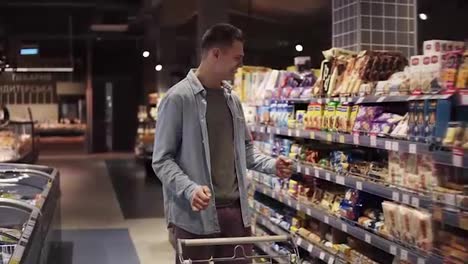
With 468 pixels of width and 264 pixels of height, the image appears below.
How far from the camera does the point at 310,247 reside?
4918mm

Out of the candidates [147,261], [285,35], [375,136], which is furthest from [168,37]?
[375,136]

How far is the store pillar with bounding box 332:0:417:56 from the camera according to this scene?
5348mm

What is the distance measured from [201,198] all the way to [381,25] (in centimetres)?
325

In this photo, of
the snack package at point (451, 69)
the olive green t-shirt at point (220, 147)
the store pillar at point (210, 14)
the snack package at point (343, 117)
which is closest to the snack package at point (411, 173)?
the snack package at point (451, 69)

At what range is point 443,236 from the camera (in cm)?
323

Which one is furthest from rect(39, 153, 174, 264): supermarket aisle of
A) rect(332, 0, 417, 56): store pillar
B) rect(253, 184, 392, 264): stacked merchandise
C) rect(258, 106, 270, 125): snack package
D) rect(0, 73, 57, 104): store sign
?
rect(0, 73, 57, 104): store sign

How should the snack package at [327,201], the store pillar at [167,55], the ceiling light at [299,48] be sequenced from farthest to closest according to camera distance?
the store pillar at [167,55] → the ceiling light at [299,48] → the snack package at [327,201]

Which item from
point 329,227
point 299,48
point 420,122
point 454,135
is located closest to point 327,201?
point 329,227

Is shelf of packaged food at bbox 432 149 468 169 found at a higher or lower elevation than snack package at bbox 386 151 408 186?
higher

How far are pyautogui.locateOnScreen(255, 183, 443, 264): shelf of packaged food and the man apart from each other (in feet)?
3.00

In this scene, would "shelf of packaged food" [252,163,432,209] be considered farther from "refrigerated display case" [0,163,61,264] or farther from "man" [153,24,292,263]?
"refrigerated display case" [0,163,61,264]

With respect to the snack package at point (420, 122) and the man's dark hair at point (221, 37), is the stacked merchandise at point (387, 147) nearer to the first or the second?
the snack package at point (420, 122)

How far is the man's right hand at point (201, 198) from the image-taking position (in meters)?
2.68

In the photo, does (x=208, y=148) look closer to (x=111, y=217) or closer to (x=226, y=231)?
(x=226, y=231)
